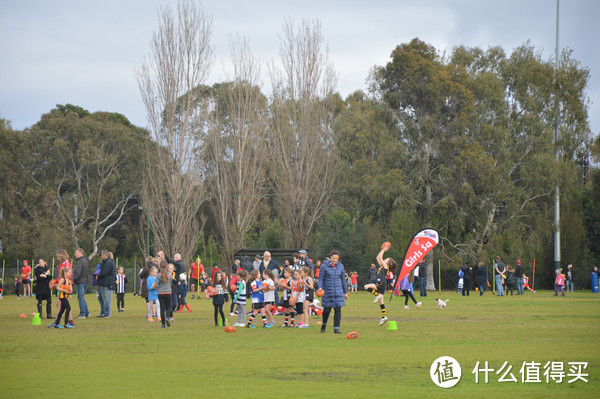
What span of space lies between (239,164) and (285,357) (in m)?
44.1

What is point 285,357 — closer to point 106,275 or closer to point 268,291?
point 268,291

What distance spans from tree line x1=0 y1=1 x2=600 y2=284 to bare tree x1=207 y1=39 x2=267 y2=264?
0.39 ft

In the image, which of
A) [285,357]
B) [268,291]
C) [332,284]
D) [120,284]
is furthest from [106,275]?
[285,357]

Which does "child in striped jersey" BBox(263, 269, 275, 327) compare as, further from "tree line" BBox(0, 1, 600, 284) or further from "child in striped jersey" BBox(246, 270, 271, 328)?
"tree line" BBox(0, 1, 600, 284)

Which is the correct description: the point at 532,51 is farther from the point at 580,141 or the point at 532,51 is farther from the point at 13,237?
the point at 13,237

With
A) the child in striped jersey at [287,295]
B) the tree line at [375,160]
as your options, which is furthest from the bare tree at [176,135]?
the child in striped jersey at [287,295]

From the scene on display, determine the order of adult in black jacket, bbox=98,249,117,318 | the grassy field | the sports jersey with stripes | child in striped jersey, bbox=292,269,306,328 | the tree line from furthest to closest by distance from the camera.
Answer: the tree line < the sports jersey with stripes < adult in black jacket, bbox=98,249,117,318 < child in striped jersey, bbox=292,269,306,328 < the grassy field

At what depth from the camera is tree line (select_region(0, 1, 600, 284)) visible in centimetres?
5006

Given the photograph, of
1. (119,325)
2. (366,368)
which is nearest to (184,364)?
(366,368)

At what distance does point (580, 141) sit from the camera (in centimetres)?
5178

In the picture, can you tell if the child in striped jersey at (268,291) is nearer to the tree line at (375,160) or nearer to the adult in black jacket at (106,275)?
the adult in black jacket at (106,275)

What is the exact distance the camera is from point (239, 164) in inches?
2223

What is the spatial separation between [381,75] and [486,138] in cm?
844

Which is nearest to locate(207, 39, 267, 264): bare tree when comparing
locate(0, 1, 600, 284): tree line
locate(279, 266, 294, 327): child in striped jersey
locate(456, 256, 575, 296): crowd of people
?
locate(0, 1, 600, 284): tree line
